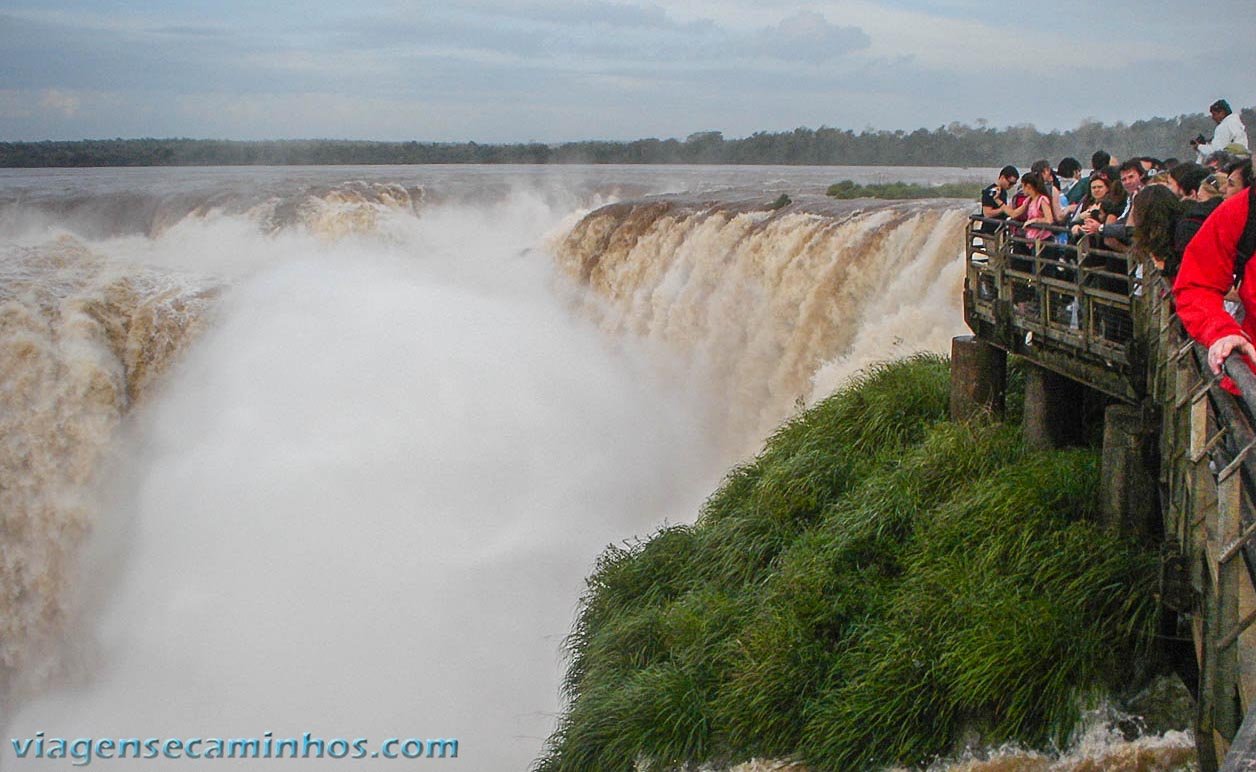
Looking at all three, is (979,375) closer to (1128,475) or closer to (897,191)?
(1128,475)

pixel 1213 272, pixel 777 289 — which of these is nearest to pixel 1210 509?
pixel 1213 272

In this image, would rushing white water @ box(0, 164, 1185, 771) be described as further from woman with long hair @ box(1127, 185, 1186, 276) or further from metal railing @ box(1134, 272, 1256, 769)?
woman with long hair @ box(1127, 185, 1186, 276)

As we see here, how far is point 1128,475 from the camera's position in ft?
23.9

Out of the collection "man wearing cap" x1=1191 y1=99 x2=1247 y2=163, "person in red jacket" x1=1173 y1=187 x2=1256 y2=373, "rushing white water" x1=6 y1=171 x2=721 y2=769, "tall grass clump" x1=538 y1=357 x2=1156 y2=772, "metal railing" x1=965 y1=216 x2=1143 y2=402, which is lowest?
"rushing white water" x1=6 y1=171 x2=721 y2=769

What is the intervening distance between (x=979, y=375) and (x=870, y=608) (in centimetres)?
268

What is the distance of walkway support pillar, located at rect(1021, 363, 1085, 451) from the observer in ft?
29.3

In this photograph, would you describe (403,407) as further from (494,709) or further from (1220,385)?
(1220,385)

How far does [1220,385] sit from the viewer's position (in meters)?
4.15

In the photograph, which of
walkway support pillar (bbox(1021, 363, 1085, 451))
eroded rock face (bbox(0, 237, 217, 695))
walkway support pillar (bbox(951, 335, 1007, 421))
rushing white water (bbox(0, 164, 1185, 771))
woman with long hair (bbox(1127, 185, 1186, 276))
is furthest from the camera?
eroded rock face (bbox(0, 237, 217, 695))

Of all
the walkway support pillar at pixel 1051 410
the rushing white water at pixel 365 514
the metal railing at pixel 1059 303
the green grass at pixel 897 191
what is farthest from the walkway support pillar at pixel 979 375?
the green grass at pixel 897 191

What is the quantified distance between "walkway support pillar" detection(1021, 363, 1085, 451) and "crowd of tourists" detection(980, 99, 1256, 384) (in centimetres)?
96

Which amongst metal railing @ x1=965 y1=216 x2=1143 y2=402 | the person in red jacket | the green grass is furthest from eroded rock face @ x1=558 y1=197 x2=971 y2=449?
the person in red jacket

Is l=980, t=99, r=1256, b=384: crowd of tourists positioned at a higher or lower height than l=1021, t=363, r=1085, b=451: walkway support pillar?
higher

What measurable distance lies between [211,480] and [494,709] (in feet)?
32.8
